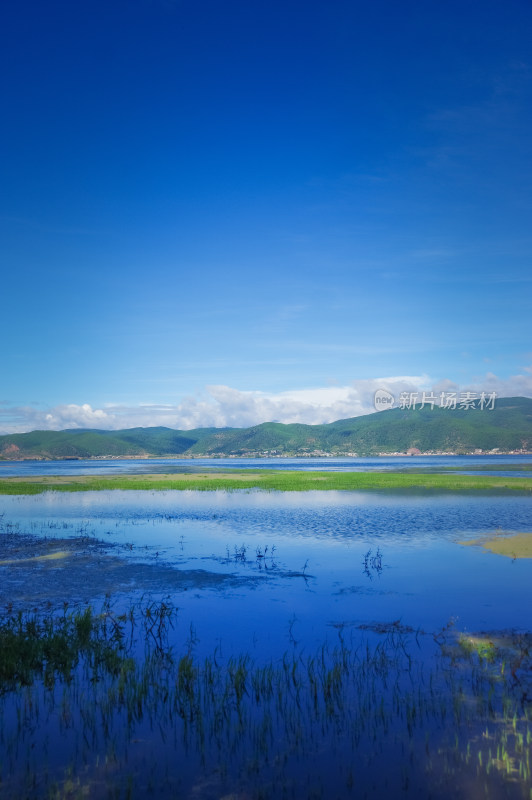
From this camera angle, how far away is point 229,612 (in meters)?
17.5

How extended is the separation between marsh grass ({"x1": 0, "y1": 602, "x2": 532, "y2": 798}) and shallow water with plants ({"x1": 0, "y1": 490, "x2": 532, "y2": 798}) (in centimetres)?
4

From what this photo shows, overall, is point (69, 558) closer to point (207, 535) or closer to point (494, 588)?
point (207, 535)

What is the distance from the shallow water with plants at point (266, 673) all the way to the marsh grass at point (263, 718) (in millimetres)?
38

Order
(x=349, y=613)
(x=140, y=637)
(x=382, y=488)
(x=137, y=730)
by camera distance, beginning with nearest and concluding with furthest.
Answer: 1. (x=137, y=730)
2. (x=140, y=637)
3. (x=349, y=613)
4. (x=382, y=488)

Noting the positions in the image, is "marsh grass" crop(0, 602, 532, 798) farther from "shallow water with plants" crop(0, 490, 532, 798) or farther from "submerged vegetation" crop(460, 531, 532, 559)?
"submerged vegetation" crop(460, 531, 532, 559)

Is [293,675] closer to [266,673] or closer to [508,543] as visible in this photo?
[266,673]

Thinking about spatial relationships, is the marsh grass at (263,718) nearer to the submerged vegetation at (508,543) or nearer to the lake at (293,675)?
the lake at (293,675)

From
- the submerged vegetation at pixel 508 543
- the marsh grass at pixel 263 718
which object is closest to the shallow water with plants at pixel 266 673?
the marsh grass at pixel 263 718

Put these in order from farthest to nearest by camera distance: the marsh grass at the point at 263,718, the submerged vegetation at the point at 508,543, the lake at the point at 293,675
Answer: the submerged vegetation at the point at 508,543 < the lake at the point at 293,675 < the marsh grass at the point at 263,718

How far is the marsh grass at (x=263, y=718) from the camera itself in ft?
27.4

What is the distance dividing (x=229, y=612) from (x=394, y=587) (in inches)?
266

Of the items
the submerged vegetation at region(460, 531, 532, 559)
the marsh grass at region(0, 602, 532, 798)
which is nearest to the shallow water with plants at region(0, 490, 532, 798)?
the marsh grass at region(0, 602, 532, 798)

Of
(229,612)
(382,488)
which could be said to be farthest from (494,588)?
(382,488)

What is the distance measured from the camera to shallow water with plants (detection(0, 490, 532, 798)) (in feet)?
28.2
